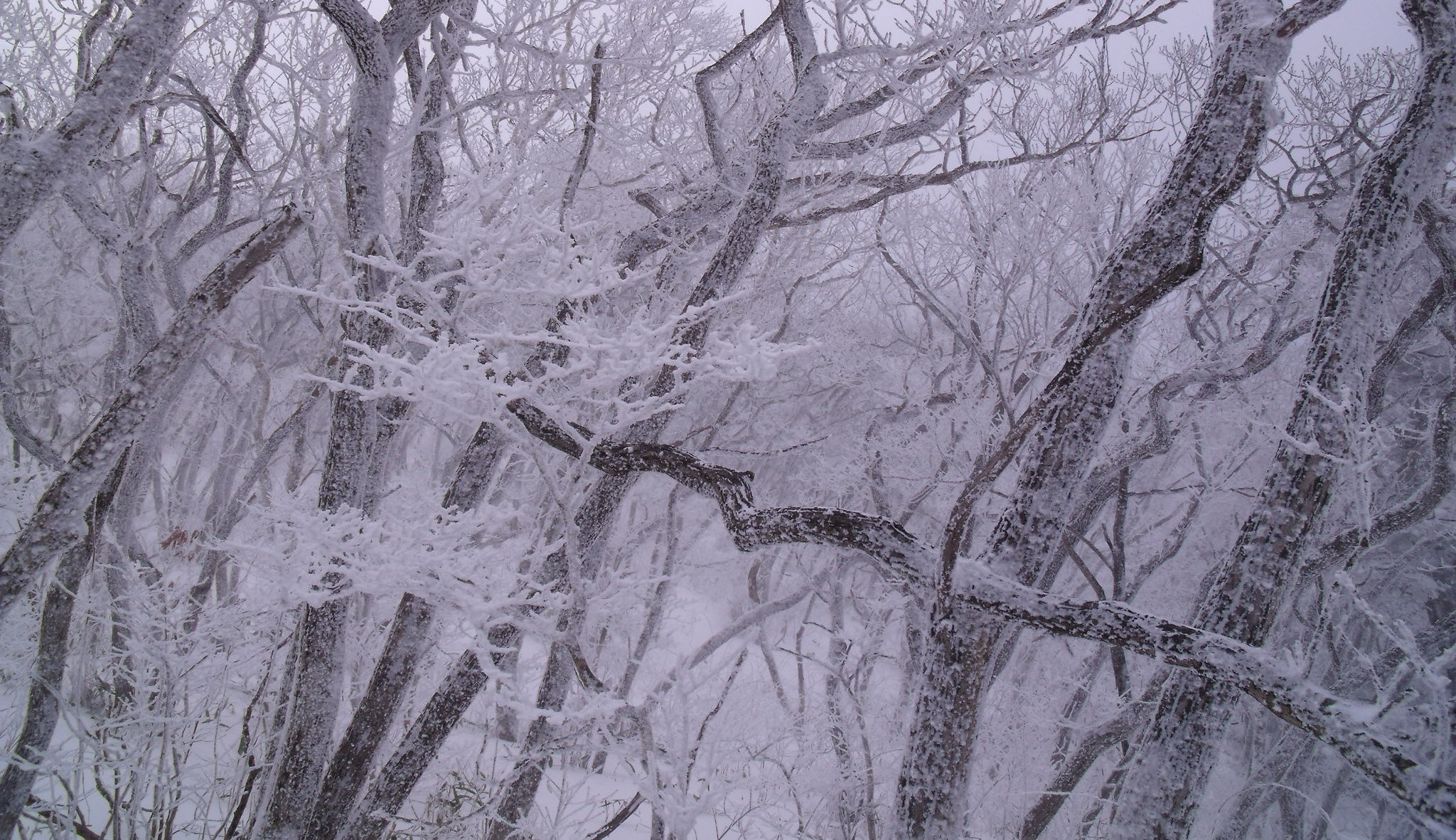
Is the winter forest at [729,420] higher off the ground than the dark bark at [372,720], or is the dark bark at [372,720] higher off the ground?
the winter forest at [729,420]

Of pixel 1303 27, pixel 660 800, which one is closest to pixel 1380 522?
pixel 1303 27

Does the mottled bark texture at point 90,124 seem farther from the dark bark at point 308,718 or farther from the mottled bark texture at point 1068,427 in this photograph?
the mottled bark texture at point 1068,427

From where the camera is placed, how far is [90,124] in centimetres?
256

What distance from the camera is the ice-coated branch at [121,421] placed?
2.87 metres

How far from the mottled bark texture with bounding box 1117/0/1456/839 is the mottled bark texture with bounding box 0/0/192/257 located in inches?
186

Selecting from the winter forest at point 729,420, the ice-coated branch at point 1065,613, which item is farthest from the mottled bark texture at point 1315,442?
the ice-coated branch at point 1065,613

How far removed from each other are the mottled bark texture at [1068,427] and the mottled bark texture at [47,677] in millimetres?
4722

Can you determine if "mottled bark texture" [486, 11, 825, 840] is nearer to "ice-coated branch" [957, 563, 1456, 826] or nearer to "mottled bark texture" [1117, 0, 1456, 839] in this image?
"ice-coated branch" [957, 563, 1456, 826]

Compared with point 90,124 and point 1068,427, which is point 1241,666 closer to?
point 1068,427

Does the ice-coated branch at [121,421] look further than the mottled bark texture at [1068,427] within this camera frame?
Yes

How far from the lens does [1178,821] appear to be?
261 cm

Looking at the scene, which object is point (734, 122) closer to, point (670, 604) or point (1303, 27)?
point (1303, 27)

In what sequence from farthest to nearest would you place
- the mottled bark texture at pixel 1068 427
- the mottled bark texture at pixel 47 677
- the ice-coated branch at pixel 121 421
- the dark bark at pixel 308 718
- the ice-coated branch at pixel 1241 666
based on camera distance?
the mottled bark texture at pixel 47 677, the dark bark at pixel 308 718, the ice-coated branch at pixel 121 421, the mottled bark texture at pixel 1068 427, the ice-coated branch at pixel 1241 666

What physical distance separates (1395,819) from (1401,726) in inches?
438
